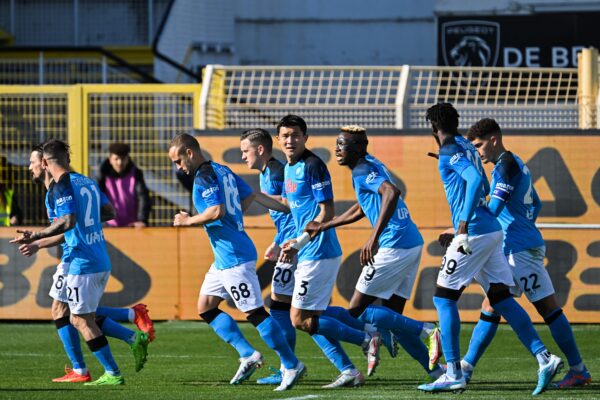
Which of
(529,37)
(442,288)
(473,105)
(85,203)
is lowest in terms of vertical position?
(442,288)

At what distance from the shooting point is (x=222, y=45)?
A: 1097 inches

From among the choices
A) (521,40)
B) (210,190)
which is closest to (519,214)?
(210,190)

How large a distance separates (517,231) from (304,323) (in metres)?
1.83

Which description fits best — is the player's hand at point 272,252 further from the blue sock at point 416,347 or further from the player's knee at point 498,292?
the player's knee at point 498,292

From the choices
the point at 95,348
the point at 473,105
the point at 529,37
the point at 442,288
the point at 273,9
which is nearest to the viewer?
the point at 442,288

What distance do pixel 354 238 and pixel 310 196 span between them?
5692mm

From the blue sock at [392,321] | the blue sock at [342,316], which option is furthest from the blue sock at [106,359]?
the blue sock at [392,321]

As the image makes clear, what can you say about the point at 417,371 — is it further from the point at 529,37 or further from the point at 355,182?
the point at 529,37

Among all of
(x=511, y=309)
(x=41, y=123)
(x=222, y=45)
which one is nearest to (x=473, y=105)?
(x=41, y=123)

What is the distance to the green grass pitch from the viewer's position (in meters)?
9.73

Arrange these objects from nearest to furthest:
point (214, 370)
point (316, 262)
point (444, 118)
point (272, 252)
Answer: point (444, 118) < point (316, 262) < point (272, 252) < point (214, 370)

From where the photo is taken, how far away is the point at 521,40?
24641mm

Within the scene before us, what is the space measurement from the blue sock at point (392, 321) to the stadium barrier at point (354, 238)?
5.68 meters

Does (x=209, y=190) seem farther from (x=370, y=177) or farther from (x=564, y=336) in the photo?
(x=564, y=336)
